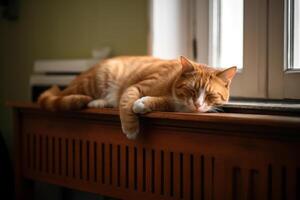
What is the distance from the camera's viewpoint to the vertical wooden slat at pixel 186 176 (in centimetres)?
123

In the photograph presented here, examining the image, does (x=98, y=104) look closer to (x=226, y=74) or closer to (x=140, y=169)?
(x=140, y=169)

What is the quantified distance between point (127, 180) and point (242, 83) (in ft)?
1.86

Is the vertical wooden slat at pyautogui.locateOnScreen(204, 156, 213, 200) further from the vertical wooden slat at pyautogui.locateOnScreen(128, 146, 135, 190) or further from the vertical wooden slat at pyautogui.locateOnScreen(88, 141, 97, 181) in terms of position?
the vertical wooden slat at pyautogui.locateOnScreen(88, 141, 97, 181)

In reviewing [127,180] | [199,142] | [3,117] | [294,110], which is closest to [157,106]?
[199,142]

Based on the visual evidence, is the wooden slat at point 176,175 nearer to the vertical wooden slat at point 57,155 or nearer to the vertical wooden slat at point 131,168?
the vertical wooden slat at point 131,168

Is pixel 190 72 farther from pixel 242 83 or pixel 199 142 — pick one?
pixel 242 83

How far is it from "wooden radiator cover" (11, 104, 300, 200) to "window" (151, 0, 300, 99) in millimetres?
406

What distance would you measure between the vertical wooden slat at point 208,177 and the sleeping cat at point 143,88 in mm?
158

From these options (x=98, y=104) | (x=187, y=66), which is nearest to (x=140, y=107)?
(x=187, y=66)

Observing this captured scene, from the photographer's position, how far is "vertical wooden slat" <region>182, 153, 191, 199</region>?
1.23 meters

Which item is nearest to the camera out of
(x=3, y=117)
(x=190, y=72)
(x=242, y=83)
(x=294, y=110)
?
(x=294, y=110)

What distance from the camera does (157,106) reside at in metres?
1.28

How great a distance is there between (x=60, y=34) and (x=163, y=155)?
102 cm

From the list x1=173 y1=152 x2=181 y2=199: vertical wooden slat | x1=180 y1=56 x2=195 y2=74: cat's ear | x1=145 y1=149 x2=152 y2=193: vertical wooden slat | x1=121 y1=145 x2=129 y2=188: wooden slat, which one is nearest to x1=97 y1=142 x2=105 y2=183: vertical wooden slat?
x1=121 y1=145 x2=129 y2=188: wooden slat
